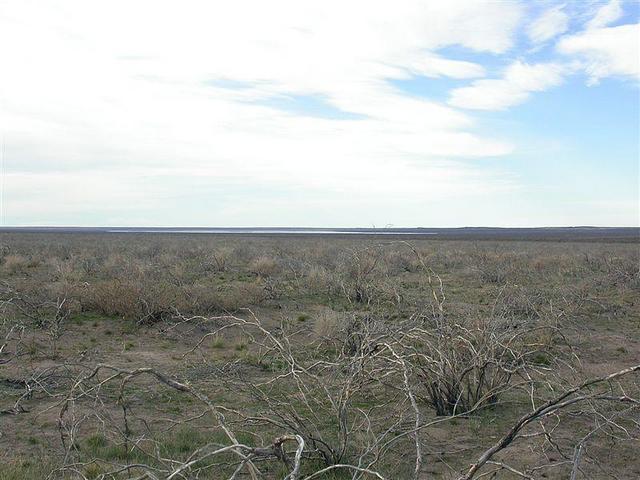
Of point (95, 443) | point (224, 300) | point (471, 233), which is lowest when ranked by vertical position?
point (95, 443)

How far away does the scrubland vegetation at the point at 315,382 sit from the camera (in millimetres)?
5145

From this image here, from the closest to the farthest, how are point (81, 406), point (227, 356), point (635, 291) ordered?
point (81, 406), point (227, 356), point (635, 291)

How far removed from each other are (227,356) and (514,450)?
199 inches

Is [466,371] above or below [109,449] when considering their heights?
above

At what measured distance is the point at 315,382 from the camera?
619 cm

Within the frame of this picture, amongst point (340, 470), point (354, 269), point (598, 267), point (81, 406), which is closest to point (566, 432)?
point (340, 470)

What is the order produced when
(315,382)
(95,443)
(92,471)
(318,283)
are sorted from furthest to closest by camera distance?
(318,283), (315,382), (95,443), (92,471)

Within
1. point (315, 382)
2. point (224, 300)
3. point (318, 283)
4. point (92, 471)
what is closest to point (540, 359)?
point (315, 382)

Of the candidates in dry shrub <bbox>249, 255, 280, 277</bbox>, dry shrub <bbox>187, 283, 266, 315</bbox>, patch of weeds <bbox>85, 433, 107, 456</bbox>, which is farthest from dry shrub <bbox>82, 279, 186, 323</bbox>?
dry shrub <bbox>249, 255, 280, 277</bbox>

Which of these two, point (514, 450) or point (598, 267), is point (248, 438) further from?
point (598, 267)

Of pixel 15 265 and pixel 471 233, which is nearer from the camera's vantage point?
pixel 15 265

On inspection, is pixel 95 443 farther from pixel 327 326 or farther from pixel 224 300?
pixel 224 300

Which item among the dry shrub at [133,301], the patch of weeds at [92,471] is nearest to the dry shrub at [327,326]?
the dry shrub at [133,301]

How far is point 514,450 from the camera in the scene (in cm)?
585
